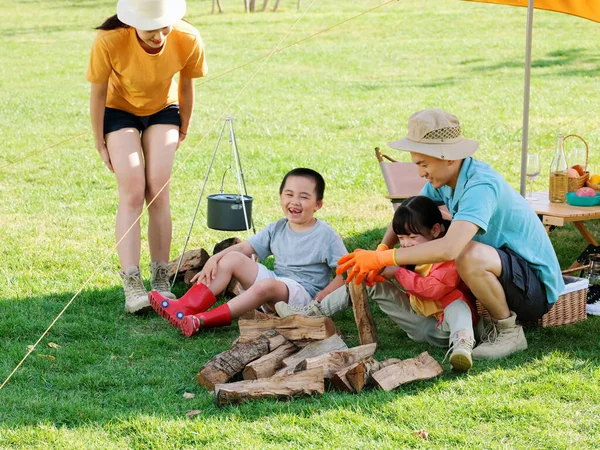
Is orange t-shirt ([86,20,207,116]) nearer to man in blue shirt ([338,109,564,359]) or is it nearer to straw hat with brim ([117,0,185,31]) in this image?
straw hat with brim ([117,0,185,31])

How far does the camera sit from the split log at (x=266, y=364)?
3723mm

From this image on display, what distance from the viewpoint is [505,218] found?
3.94m

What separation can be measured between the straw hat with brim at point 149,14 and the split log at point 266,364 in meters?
1.68

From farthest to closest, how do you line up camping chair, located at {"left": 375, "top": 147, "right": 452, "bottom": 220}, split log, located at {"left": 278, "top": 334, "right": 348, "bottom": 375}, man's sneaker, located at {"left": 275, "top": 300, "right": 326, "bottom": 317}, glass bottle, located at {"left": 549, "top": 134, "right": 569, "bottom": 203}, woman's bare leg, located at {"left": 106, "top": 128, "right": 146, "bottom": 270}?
camping chair, located at {"left": 375, "top": 147, "right": 452, "bottom": 220}, glass bottle, located at {"left": 549, "top": 134, "right": 569, "bottom": 203}, woman's bare leg, located at {"left": 106, "top": 128, "right": 146, "bottom": 270}, man's sneaker, located at {"left": 275, "top": 300, "right": 326, "bottom": 317}, split log, located at {"left": 278, "top": 334, "right": 348, "bottom": 375}

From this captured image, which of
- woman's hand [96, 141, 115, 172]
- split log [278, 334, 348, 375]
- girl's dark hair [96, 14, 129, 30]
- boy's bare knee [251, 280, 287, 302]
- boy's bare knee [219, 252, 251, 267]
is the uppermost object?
girl's dark hair [96, 14, 129, 30]

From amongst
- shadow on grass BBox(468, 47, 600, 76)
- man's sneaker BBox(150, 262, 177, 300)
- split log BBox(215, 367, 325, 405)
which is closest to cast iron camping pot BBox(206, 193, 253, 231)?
man's sneaker BBox(150, 262, 177, 300)

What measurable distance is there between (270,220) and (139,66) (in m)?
2.18

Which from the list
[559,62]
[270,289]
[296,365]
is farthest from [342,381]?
[559,62]

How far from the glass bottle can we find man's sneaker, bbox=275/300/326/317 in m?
1.60

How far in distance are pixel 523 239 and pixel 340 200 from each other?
10.6 ft

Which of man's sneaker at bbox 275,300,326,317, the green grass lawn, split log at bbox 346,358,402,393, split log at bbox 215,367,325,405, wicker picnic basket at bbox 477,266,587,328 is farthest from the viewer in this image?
man's sneaker at bbox 275,300,326,317

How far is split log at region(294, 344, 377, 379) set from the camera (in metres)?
3.66

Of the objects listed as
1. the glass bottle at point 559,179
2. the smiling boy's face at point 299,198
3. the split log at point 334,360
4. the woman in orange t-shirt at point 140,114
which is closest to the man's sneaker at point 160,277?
the woman in orange t-shirt at point 140,114

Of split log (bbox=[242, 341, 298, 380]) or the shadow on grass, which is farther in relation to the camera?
the shadow on grass
